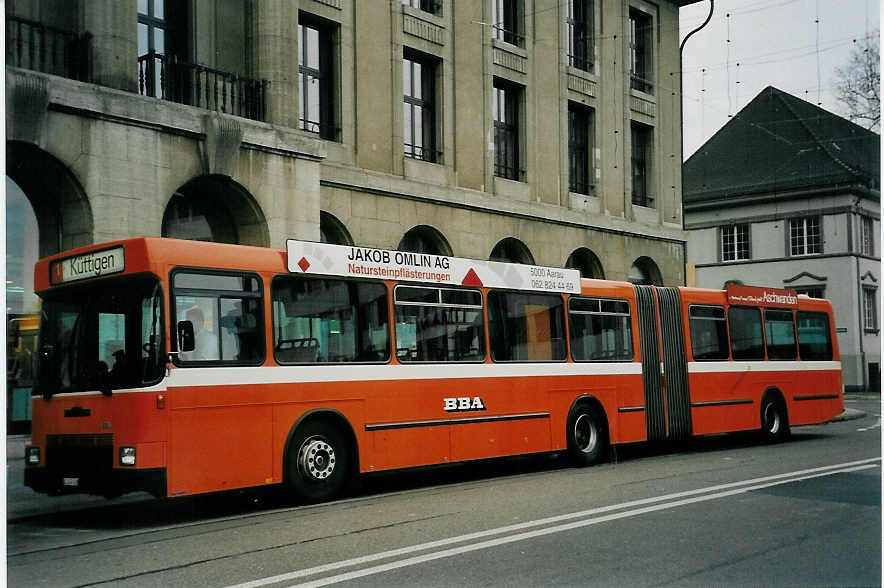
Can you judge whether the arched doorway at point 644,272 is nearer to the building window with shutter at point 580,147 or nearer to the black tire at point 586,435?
the building window with shutter at point 580,147

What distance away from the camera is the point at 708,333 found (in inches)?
758

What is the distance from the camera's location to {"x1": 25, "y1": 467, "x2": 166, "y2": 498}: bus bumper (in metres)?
10.5

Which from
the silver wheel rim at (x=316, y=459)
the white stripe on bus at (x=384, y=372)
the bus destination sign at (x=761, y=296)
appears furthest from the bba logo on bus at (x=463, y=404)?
the bus destination sign at (x=761, y=296)

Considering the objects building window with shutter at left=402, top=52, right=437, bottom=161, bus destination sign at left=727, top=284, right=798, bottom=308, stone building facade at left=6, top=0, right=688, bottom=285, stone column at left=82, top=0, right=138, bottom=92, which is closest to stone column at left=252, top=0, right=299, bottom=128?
stone building facade at left=6, top=0, right=688, bottom=285

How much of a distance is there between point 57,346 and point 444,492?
15.5 ft

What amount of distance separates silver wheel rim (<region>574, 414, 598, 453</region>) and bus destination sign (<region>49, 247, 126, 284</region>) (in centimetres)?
793

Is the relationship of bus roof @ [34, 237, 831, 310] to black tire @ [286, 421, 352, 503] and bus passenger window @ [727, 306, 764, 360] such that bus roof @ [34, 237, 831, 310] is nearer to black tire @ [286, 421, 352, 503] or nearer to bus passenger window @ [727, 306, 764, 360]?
black tire @ [286, 421, 352, 503]

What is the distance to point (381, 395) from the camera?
13273 mm

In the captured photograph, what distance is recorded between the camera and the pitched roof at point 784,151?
11344 millimetres

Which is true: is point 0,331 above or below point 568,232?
below

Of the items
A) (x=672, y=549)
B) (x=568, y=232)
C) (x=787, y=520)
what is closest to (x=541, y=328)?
(x=787, y=520)

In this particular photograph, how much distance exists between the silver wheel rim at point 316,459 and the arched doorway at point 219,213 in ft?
22.5

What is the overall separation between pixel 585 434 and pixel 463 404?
3119 millimetres

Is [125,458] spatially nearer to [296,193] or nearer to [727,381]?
[296,193]
